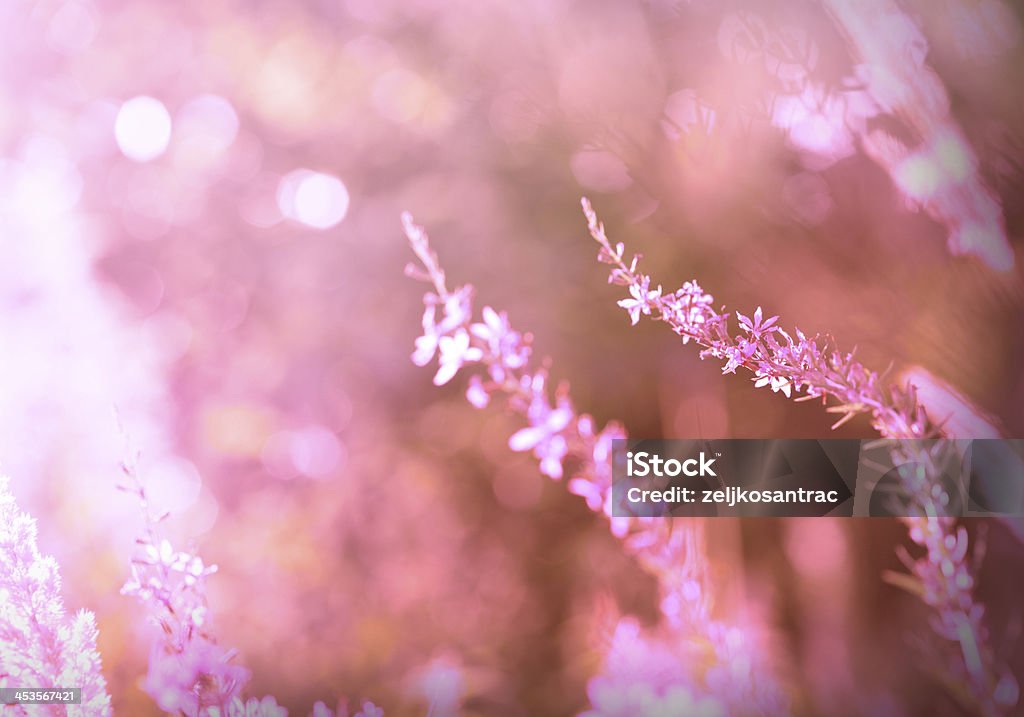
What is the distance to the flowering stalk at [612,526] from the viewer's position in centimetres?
84

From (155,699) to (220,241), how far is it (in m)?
0.56

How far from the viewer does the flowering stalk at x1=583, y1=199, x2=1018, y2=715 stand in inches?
32.3

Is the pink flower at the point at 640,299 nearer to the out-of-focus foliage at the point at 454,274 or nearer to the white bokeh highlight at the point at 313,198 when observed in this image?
the out-of-focus foliage at the point at 454,274

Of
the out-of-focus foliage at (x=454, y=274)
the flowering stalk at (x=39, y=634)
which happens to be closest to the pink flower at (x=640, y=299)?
the out-of-focus foliage at (x=454, y=274)

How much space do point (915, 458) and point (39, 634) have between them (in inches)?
41.8

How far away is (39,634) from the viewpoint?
2.96 ft

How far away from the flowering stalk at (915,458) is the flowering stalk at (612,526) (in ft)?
0.62

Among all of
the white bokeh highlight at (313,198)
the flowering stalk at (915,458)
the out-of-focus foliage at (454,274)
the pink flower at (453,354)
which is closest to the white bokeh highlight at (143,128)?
the out-of-focus foliage at (454,274)

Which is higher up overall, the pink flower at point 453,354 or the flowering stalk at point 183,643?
the pink flower at point 453,354

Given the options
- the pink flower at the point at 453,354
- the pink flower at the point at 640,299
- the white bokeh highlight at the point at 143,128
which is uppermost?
the white bokeh highlight at the point at 143,128

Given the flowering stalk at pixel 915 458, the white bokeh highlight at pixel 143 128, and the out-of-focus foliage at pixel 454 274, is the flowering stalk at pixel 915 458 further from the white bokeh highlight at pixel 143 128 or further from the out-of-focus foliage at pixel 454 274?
the white bokeh highlight at pixel 143 128

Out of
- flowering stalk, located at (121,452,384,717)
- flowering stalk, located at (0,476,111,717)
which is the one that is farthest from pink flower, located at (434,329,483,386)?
flowering stalk, located at (0,476,111,717)

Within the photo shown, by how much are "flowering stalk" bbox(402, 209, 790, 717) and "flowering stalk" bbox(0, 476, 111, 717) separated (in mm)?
532

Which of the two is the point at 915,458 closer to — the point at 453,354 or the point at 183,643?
the point at 453,354
